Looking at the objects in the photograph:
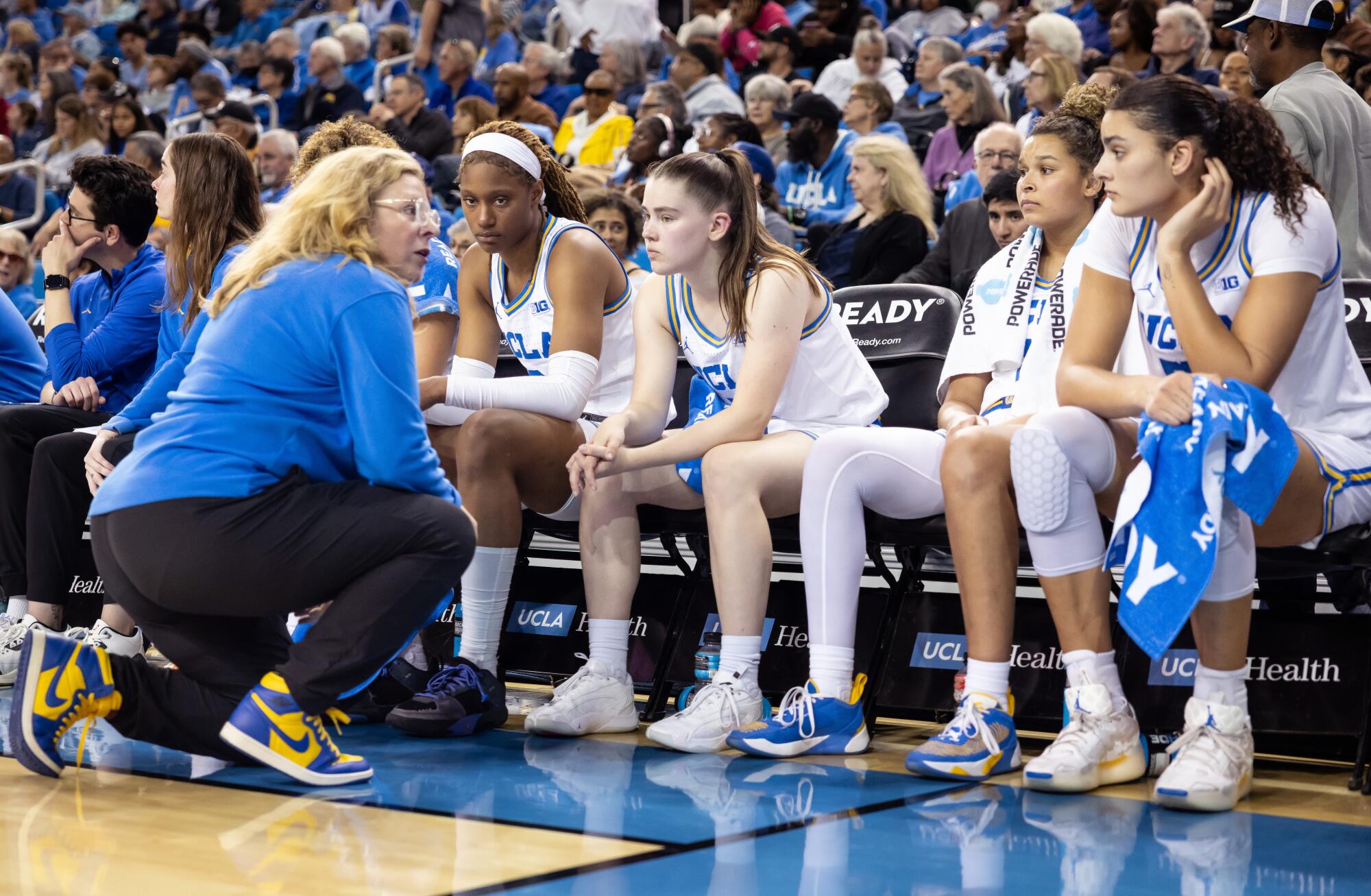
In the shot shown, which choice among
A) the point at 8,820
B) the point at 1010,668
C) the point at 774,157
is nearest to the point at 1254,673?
the point at 1010,668

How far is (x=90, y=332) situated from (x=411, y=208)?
2281mm

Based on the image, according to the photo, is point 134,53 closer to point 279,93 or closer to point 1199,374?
point 279,93

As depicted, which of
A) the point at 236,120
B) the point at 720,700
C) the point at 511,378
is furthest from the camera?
the point at 236,120

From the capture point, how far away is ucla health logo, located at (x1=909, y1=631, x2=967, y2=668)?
344 cm

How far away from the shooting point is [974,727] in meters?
2.94

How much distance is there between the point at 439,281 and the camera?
13.6 feet

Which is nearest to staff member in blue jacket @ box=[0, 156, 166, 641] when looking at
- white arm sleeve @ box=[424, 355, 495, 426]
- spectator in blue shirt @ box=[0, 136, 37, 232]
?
white arm sleeve @ box=[424, 355, 495, 426]

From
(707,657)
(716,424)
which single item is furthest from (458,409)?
(707,657)

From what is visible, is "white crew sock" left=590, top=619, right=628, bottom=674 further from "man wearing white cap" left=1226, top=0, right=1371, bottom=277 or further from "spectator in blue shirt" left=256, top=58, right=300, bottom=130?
"spectator in blue shirt" left=256, top=58, right=300, bottom=130

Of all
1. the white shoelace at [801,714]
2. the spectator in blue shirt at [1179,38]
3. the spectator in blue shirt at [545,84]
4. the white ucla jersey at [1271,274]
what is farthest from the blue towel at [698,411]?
the spectator in blue shirt at [545,84]

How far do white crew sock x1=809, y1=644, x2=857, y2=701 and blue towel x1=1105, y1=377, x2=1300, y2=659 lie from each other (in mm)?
712

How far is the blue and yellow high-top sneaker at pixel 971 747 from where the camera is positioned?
291 centimetres

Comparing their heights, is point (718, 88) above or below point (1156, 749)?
above

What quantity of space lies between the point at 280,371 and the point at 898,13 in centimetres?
972
